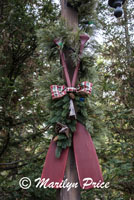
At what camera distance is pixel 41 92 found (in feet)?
4.78

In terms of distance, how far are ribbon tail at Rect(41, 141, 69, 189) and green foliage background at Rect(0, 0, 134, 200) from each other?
0.34 meters

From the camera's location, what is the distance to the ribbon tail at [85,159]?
3.71ft

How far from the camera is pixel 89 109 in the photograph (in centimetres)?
141

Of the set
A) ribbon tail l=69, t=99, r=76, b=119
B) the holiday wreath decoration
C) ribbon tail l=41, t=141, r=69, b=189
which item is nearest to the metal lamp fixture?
the holiday wreath decoration

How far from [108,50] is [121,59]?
0.28 meters

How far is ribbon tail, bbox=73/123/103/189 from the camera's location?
113 cm

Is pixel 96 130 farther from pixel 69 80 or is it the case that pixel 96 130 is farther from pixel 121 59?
pixel 121 59

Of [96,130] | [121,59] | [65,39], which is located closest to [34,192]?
[96,130]

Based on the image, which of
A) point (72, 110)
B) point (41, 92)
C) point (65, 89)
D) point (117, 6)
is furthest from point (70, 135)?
point (117, 6)

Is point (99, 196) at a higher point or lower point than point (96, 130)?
lower

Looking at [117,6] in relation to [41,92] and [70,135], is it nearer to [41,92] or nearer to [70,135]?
[41,92]

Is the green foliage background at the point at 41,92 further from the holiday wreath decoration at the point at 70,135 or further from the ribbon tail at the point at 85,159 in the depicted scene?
the ribbon tail at the point at 85,159

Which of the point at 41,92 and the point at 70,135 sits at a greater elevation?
the point at 41,92

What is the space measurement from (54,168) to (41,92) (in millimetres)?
565
